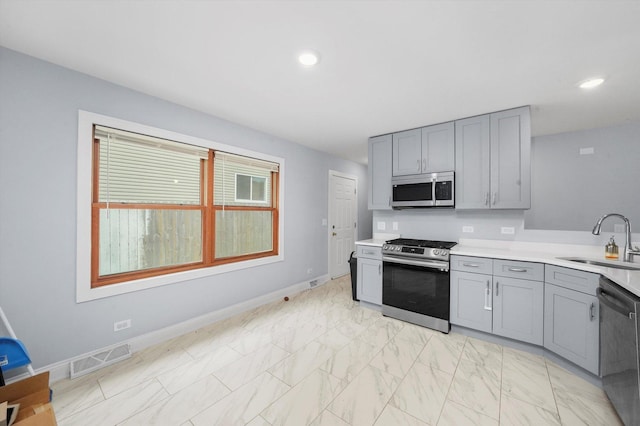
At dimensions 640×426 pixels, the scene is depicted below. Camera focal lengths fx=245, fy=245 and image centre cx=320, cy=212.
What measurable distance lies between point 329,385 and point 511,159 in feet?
9.65

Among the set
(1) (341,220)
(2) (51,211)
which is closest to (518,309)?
(1) (341,220)

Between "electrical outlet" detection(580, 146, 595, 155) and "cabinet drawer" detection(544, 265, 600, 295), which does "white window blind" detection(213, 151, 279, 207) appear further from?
"electrical outlet" detection(580, 146, 595, 155)

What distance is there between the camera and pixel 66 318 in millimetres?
1998

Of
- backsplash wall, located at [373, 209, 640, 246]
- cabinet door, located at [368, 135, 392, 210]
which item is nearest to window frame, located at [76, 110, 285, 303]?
cabinet door, located at [368, 135, 392, 210]

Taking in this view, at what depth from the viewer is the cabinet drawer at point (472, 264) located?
256 centimetres

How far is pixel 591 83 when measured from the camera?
2146 millimetres

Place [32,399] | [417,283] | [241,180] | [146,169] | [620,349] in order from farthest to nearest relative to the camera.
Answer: [241,180] < [417,283] < [146,169] < [620,349] < [32,399]

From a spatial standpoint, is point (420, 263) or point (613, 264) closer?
point (613, 264)

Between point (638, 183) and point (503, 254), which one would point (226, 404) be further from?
point (638, 183)

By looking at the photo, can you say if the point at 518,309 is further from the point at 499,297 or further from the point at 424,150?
the point at 424,150

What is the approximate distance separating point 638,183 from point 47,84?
6.25m

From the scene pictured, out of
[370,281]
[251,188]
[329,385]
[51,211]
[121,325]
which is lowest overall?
[329,385]

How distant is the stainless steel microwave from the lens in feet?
10.1

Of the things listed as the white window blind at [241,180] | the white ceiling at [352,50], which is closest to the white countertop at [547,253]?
the white ceiling at [352,50]
